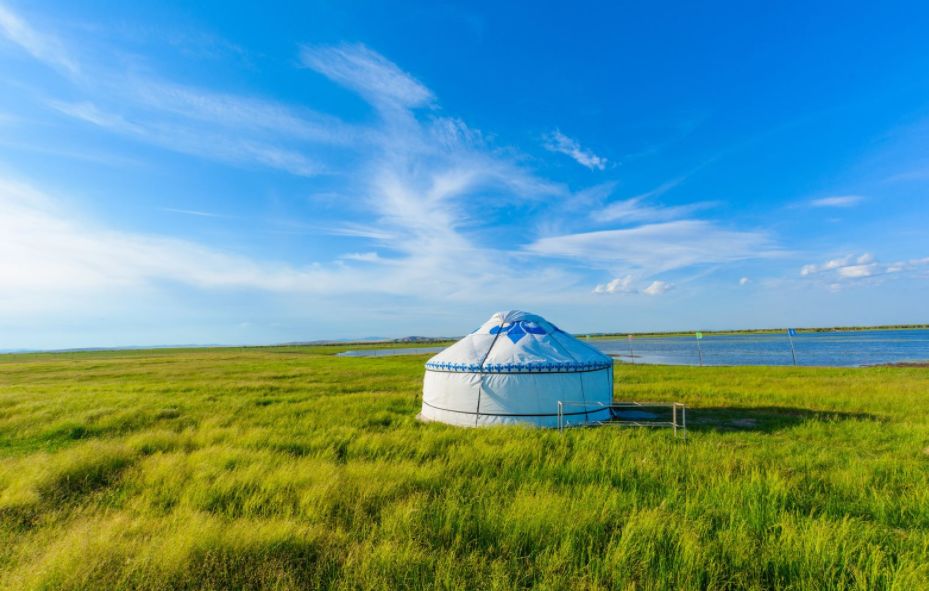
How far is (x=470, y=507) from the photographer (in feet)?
17.0

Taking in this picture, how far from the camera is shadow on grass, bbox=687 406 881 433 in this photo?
34.0ft

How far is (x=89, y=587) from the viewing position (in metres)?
3.64

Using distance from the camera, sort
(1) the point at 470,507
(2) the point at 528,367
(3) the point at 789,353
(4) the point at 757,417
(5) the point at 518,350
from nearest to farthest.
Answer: (1) the point at 470,507, (2) the point at 528,367, (5) the point at 518,350, (4) the point at 757,417, (3) the point at 789,353

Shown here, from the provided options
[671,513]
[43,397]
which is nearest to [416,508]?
[671,513]

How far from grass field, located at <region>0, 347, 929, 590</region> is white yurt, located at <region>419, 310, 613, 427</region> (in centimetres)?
123

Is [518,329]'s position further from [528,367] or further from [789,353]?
[789,353]

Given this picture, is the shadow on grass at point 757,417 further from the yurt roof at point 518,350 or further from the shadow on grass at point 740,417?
the yurt roof at point 518,350

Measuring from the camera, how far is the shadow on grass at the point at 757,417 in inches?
408

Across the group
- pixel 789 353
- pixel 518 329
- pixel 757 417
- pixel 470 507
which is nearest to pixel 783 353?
pixel 789 353

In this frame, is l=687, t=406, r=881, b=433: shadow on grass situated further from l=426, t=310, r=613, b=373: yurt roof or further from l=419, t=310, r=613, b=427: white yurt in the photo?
l=426, t=310, r=613, b=373: yurt roof

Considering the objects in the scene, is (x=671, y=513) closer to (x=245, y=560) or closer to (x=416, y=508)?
(x=416, y=508)

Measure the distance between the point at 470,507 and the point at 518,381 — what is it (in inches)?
225

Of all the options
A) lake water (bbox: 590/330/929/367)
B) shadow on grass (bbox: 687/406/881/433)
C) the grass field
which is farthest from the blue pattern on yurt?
lake water (bbox: 590/330/929/367)

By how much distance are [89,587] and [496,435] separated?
688 centimetres
